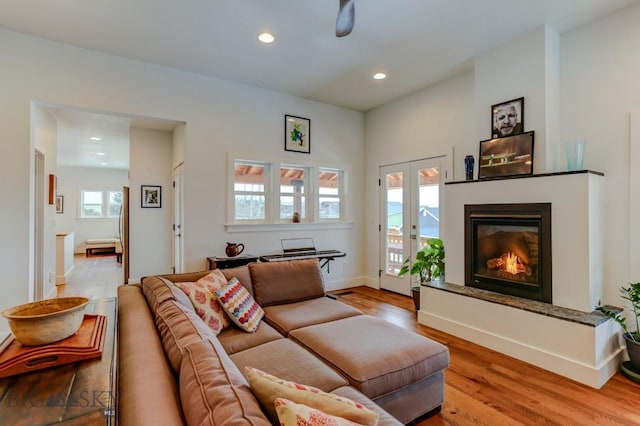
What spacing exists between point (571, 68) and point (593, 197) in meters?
1.35

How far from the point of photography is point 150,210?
211 inches

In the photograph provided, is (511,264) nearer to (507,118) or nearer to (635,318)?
(635,318)

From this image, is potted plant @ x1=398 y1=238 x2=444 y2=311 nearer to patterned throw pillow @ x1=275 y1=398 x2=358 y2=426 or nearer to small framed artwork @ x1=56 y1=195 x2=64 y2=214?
patterned throw pillow @ x1=275 y1=398 x2=358 y2=426

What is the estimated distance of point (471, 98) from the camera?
3.96m

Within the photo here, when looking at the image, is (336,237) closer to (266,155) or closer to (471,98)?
(266,155)

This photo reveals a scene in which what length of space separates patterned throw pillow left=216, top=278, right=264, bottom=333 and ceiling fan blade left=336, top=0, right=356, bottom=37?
6.78ft

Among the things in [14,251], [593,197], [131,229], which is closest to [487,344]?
[593,197]

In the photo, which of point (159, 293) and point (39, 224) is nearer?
point (159, 293)

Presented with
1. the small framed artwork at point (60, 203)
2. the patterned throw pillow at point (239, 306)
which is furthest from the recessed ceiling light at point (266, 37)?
the small framed artwork at point (60, 203)

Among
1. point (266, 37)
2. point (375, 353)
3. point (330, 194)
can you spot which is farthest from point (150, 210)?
point (375, 353)

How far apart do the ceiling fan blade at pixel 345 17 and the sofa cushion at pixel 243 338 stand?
225cm

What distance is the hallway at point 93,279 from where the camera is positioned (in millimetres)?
5086

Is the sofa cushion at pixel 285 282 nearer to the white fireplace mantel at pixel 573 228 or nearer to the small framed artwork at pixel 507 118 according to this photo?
the white fireplace mantel at pixel 573 228

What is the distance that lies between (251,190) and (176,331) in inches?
134
